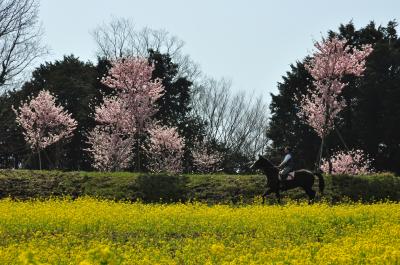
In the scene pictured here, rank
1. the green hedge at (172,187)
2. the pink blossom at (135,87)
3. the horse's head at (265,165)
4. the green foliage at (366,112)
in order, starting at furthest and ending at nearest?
the green foliage at (366,112) → the pink blossom at (135,87) → the green hedge at (172,187) → the horse's head at (265,165)

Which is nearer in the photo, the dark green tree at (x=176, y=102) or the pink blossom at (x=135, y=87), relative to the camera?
the pink blossom at (x=135, y=87)

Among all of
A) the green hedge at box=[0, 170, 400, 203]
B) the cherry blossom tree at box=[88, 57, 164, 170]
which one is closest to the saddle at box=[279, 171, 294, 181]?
the green hedge at box=[0, 170, 400, 203]

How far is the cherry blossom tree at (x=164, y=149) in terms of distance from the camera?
150 feet

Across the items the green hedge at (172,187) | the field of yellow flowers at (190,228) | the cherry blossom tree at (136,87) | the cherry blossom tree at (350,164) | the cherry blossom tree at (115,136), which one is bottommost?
the field of yellow flowers at (190,228)

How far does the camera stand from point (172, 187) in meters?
23.8

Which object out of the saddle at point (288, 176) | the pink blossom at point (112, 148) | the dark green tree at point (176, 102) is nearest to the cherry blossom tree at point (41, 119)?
the pink blossom at point (112, 148)

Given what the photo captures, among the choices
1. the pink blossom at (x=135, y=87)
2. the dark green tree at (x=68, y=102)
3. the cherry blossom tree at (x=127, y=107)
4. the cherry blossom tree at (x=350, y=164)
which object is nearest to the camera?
the pink blossom at (x=135, y=87)

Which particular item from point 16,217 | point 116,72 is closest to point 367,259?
point 16,217

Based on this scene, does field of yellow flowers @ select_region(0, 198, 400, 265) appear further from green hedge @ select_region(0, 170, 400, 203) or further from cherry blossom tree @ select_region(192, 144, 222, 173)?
cherry blossom tree @ select_region(192, 144, 222, 173)

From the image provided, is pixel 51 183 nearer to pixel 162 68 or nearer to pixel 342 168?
pixel 342 168

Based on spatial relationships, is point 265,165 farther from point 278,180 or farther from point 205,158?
point 205,158

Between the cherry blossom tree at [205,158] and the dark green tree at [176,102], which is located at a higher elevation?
the dark green tree at [176,102]

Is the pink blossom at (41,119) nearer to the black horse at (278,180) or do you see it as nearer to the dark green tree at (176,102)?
the dark green tree at (176,102)

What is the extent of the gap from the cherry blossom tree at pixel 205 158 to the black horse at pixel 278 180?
2839cm
